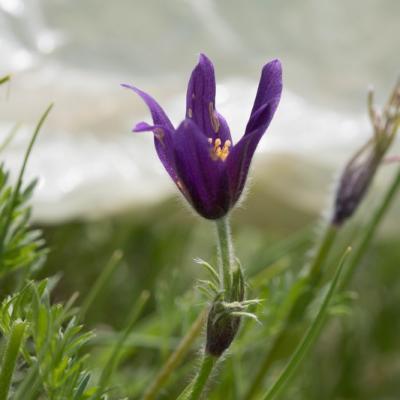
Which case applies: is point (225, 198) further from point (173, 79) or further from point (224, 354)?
A: point (173, 79)

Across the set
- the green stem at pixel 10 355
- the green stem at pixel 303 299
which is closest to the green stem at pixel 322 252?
the green stem at pixel 303 299

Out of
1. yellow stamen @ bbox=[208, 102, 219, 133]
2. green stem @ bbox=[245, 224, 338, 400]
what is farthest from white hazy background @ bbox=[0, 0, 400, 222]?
yellow stamen @ bbox=[208, 102, 219, 133]

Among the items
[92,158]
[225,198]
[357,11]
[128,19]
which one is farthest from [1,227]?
[357,11]

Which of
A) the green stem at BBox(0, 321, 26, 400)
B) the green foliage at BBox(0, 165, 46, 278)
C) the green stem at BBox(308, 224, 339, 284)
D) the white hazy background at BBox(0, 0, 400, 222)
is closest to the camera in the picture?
the green stem at BBox(0, 321, 26, 400)

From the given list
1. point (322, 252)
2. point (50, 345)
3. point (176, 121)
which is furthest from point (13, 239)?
point (176, 121)

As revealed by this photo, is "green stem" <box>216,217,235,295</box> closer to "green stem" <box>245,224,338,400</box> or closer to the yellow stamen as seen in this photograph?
the yellow stamen

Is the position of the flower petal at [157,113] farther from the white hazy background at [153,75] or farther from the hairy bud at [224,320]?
the white hazy background at [153,75]
